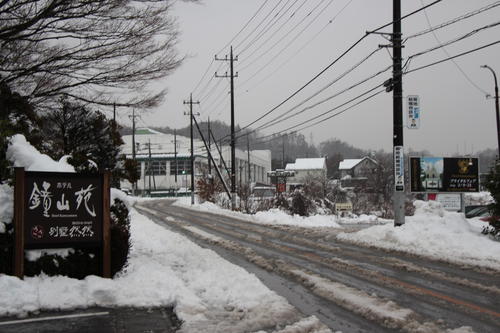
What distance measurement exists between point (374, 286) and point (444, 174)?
44.9 ft

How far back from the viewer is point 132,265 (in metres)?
9.48

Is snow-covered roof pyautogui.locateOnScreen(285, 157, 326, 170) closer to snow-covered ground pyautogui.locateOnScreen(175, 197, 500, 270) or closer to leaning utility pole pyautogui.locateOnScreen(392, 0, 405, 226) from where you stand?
leaning utility pole pyautogui.locateOnScreen(392, 0, 405, 226)

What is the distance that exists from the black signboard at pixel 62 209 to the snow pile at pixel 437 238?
787 centimetres

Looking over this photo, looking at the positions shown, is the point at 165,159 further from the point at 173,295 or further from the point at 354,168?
the point at 173,295

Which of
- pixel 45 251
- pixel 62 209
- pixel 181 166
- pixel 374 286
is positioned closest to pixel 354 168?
pixel 181 166

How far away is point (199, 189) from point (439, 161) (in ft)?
103

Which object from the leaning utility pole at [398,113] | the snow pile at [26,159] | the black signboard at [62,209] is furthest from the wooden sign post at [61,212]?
the leaning utility pole at [398,113]

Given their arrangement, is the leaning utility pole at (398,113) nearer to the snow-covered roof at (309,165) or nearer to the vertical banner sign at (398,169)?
the vertical banner sign at (398,169)

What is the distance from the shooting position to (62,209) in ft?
26.5

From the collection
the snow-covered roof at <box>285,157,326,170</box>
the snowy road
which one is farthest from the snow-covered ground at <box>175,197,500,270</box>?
the snow-covered roof at <box>285,157,326,170</box>

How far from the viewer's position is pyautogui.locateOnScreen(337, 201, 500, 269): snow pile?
11.6 meters

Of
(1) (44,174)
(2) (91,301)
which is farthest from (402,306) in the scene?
(1) (44,174)

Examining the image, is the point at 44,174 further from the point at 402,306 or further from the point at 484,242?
the point at 484,242

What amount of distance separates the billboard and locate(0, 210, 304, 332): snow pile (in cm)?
1303
